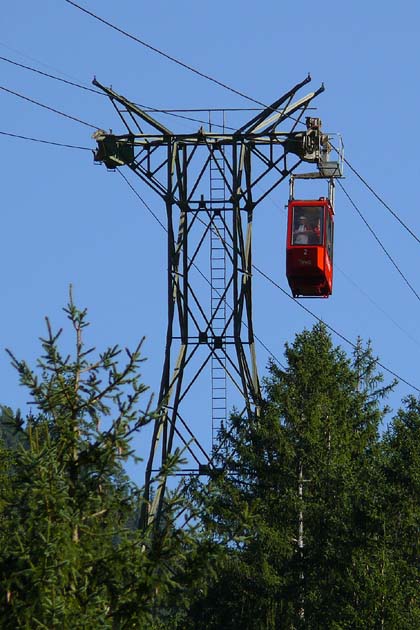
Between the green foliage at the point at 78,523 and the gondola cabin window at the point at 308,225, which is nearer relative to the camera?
the green foliage at the point at 78,523

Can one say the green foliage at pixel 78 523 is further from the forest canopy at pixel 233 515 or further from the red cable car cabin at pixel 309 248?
the red cable car cabin at pixel 309 248

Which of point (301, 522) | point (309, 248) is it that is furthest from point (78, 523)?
point (301, 522)

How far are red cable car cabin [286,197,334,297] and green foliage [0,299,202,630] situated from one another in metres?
21.0

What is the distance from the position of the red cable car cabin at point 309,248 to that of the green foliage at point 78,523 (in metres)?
21.0

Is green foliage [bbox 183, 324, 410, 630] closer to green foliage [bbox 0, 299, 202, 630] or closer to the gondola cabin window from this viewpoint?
the gondola cabin window

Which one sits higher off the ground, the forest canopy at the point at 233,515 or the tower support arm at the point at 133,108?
the tower support arm at the point at 133,108

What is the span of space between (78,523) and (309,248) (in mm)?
22449

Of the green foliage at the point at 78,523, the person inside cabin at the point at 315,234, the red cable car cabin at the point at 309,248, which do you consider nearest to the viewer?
the green foliage at the point at 78,523

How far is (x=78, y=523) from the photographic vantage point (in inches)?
706

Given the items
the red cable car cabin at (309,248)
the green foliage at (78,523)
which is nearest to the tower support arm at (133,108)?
the red cable car cabin at (309,248)

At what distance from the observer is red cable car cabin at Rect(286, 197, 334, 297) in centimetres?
3981

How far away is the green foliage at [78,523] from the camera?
57.1 feet

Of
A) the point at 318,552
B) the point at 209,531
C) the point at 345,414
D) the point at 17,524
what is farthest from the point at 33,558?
the point at 345,414

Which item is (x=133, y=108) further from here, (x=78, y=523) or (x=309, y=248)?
(x=78, y=523)
